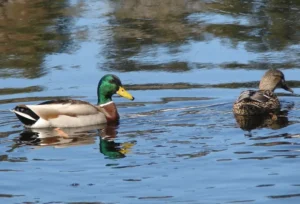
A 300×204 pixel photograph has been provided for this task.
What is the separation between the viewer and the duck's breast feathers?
44.9ft

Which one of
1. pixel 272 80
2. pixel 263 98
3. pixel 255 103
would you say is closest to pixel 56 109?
pixel 255 103

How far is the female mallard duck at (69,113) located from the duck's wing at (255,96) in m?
1.58

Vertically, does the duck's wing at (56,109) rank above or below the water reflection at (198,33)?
below

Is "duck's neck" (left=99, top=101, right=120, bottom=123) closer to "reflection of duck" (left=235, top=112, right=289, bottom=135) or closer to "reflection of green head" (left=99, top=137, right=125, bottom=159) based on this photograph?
"reflection of green head" (left=99, top=137, right=125, bottom=159)

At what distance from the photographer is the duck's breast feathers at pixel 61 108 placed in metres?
13.7

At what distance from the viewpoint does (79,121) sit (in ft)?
45.7

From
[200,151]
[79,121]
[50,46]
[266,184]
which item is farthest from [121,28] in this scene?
[266,184]

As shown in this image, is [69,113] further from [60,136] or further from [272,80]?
[272,80]

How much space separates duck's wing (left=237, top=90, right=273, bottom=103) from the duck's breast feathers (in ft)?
6.81

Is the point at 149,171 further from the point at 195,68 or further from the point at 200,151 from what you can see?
the point at 195,68

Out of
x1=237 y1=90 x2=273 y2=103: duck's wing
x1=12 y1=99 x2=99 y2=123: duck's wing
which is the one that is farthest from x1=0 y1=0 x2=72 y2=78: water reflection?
x1=237 y1=90 x2=273 y2=103: duck's wing

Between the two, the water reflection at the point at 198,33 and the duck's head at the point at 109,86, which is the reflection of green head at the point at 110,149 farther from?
the water reflection at the point at 198,33

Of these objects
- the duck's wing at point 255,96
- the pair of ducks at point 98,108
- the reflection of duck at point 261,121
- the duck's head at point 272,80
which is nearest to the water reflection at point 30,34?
the pair of ducks at point 98,108

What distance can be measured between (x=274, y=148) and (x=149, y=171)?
1.59 metres
